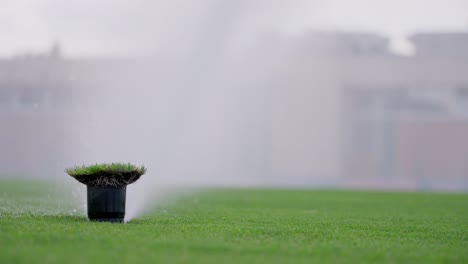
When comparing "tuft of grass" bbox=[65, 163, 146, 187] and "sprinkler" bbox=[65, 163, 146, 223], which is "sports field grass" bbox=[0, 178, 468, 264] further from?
"tuft of grass" bbox=[65, 163, 146, 187]

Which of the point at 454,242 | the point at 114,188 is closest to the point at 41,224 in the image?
the point at 114,188

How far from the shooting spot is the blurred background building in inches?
2442

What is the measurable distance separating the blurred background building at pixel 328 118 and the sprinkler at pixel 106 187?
47.9m

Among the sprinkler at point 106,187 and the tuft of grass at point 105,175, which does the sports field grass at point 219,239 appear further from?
the tuft of grass at point 105,175

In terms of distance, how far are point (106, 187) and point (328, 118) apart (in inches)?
2027

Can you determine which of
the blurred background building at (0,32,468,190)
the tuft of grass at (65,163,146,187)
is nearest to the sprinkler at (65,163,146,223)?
the tuft of grass at (65,163,146,187)

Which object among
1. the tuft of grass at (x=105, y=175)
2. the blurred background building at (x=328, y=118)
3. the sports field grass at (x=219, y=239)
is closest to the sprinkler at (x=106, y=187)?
the tuft of grass at (x=105, y=175)

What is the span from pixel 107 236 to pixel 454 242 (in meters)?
5.23

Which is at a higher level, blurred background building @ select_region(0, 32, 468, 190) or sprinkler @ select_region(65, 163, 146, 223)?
blurred background building @ select_region(0, 32, 468, 190)

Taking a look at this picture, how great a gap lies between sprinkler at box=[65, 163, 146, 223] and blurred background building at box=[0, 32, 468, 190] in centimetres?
4790

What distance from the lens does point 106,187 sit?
40.8 feet

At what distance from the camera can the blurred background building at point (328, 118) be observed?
6203 centimetres

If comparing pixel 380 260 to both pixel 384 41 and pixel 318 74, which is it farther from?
pixel 384 41

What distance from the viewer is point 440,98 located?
62.6m
